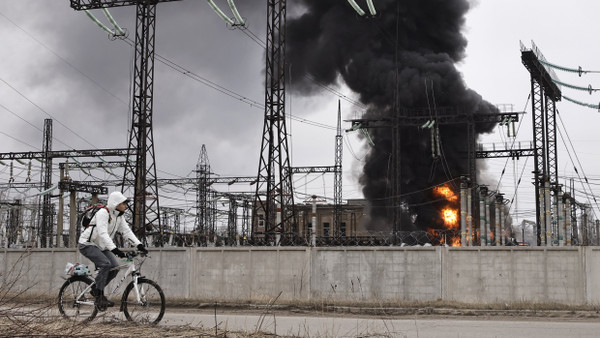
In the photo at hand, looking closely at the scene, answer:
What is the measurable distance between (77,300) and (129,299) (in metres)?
1.03

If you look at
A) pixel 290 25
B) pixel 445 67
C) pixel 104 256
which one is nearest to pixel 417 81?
pixel 445 67

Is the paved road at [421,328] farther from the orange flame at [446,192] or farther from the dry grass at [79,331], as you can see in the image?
the orange flame at [446,192]

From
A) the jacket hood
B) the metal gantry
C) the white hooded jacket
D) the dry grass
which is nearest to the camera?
the dry grass

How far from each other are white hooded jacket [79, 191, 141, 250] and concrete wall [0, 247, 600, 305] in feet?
32.9

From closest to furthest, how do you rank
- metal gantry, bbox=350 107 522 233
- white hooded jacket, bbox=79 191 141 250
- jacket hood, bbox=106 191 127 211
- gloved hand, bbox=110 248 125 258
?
gloved hand, bbox=110 248 125 258
white hooded jacket, bbox=79 191 141 250
jacket hood, bbox=106 191 127 211
metal gantry, bbox=350 107 522 233

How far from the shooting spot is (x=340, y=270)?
70.6ft

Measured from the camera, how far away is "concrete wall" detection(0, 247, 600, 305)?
19.6 meters

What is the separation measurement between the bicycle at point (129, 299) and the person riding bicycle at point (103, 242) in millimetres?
138

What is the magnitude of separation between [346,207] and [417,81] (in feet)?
111

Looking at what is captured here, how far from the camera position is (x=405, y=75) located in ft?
218

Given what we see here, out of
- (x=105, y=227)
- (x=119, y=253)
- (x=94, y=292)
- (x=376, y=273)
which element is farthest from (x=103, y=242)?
(x=376, y=273)

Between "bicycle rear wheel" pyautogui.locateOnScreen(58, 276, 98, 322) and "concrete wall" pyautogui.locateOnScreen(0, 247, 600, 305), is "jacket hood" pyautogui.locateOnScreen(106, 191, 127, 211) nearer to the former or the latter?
"bicycle rear wheel" pyautogui.locateOnScreen(58, 276, 98, 322)

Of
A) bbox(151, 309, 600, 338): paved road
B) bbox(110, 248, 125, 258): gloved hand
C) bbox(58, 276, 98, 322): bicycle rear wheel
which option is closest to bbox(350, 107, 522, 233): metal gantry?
bbox(151, 309, 600, 338): paved road

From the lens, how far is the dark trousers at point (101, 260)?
9656 millimetres
